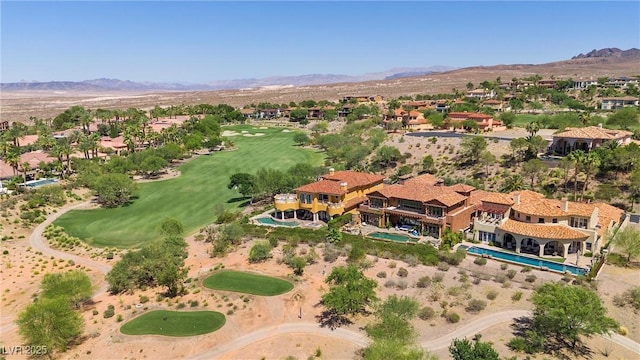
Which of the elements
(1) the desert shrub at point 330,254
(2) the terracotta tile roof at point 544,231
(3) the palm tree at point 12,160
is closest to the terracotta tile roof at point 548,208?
(2) the terracotta tile roof at point 544,231

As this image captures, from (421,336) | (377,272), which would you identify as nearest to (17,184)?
(377,272)

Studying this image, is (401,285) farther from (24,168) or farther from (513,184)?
(24,168)

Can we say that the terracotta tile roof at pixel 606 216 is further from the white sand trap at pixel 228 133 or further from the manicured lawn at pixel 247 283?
the white sand trap at pixel 228 133

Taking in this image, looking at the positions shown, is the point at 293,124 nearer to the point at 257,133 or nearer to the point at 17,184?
the point at 257,133

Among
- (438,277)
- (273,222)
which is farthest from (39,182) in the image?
(438,277)

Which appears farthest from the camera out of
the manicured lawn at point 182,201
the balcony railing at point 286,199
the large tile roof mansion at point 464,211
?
the manicured lawn at point 182,201

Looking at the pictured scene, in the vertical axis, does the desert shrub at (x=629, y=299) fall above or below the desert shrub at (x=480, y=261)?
below
